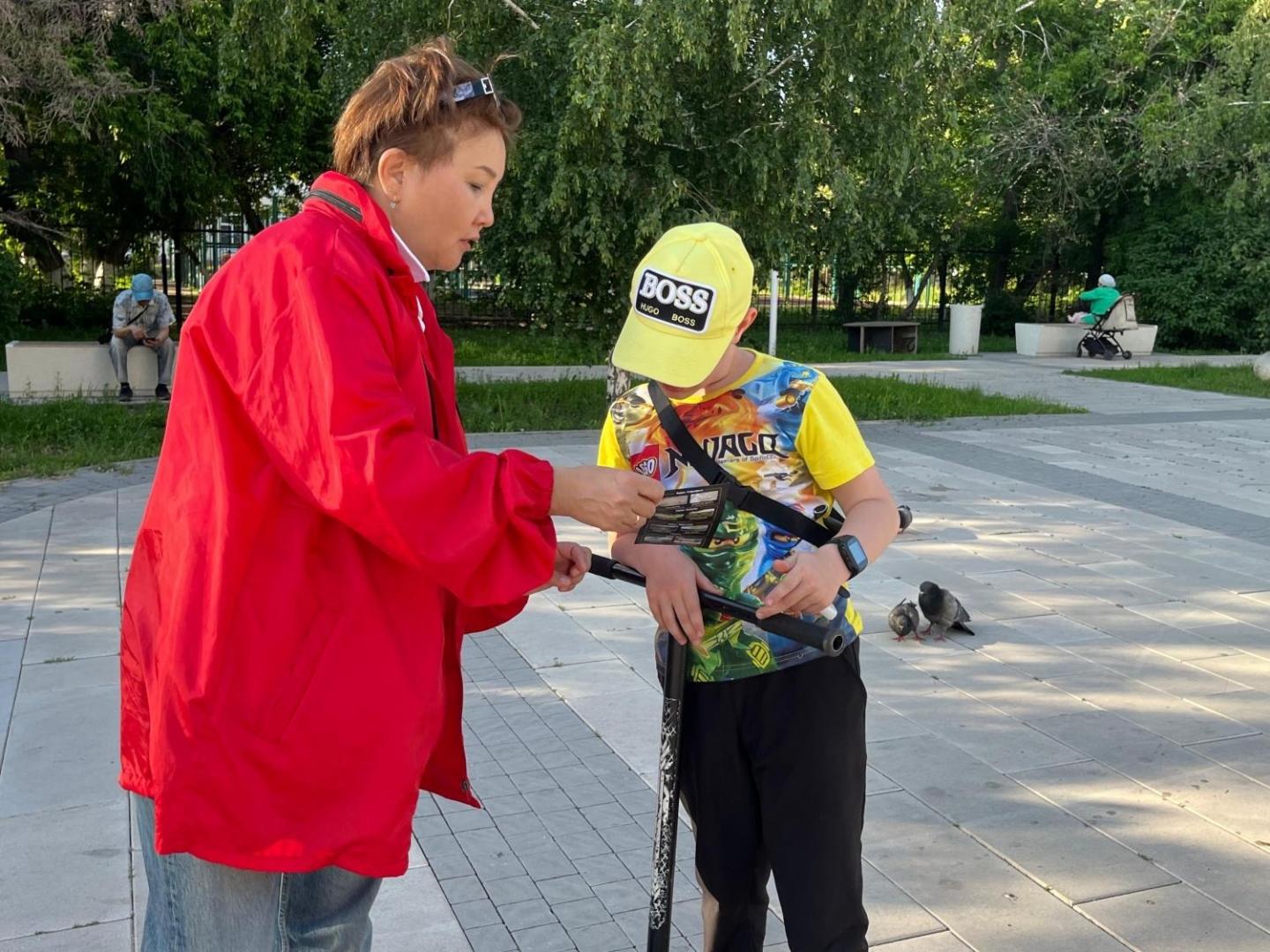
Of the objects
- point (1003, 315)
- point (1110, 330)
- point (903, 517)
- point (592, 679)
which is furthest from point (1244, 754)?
point (1003, 315)

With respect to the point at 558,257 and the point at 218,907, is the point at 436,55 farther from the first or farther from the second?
the point at 558,257

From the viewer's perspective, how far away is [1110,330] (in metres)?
21.5

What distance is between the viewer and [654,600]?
212cm

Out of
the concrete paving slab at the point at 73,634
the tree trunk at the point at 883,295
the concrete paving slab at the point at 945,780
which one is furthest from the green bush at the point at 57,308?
the concrete paving slab at the point at 945,780

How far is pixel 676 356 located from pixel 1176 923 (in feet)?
6.89

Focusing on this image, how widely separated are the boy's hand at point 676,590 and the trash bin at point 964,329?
20586 millimetres

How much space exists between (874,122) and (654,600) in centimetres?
967

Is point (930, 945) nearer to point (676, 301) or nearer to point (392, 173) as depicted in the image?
point (676, 301)

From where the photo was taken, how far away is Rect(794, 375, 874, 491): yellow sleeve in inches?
87.7

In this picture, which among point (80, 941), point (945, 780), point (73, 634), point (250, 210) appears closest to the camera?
point (80, 941)

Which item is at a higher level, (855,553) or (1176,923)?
(855,553)

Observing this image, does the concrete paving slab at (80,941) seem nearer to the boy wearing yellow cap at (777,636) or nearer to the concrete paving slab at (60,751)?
the concrete paving slab at (60,751)

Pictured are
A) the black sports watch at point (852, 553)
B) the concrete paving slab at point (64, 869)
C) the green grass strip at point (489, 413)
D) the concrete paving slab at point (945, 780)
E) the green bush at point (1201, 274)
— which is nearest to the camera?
the black sports watch at point (852, 553)

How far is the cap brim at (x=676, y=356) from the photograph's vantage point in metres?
2.08
